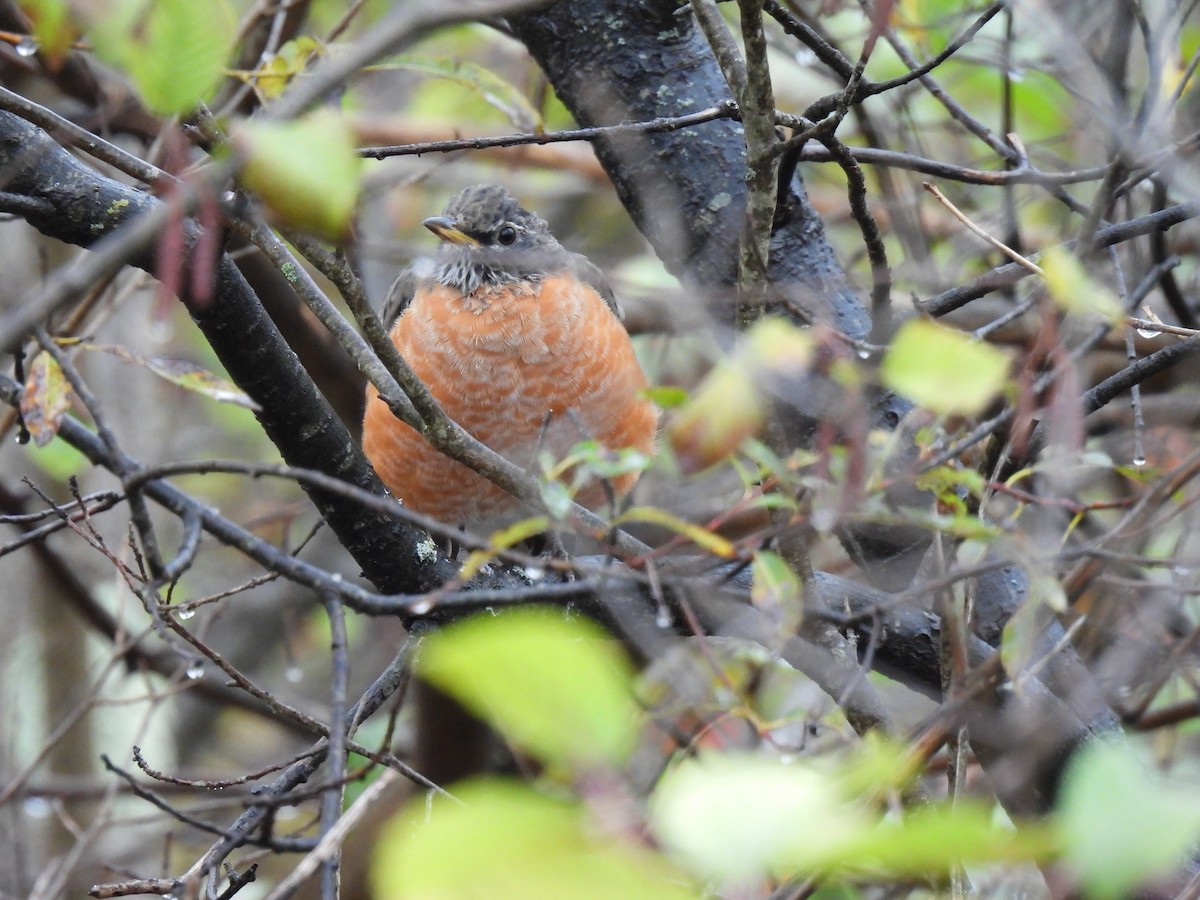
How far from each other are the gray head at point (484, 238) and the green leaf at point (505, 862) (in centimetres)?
277

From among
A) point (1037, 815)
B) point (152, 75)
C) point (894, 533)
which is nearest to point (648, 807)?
point (152, 75)

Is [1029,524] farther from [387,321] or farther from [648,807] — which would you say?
[387,321]

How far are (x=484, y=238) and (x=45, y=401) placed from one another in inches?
79.7

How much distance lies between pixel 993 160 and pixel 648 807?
3.54 metres

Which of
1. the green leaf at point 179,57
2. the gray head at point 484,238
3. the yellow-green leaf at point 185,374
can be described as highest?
the green leaf at point 179,57

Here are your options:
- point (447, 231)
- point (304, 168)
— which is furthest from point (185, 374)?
point (447, 231)

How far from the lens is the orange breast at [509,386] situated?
11.5 feet

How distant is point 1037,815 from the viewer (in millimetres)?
2596

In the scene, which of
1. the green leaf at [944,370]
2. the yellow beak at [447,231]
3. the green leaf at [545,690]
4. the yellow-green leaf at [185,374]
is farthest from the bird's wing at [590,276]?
the green leaf at [545,690]

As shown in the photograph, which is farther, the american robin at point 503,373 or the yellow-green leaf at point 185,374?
the american robin at point 503,373

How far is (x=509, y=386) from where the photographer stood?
354 cm

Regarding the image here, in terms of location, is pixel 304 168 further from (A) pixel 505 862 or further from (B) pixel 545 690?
(A) pixel 505 862

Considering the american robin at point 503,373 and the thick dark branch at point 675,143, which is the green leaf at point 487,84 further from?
the american robin at point 503,373

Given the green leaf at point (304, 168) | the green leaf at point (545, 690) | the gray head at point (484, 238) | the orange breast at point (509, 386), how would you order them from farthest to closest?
the gray head at point (484, 238) < the orange breast at point (509, 386) < the green leaf at point (304, 168) < the green leaf at point (545, 690)
